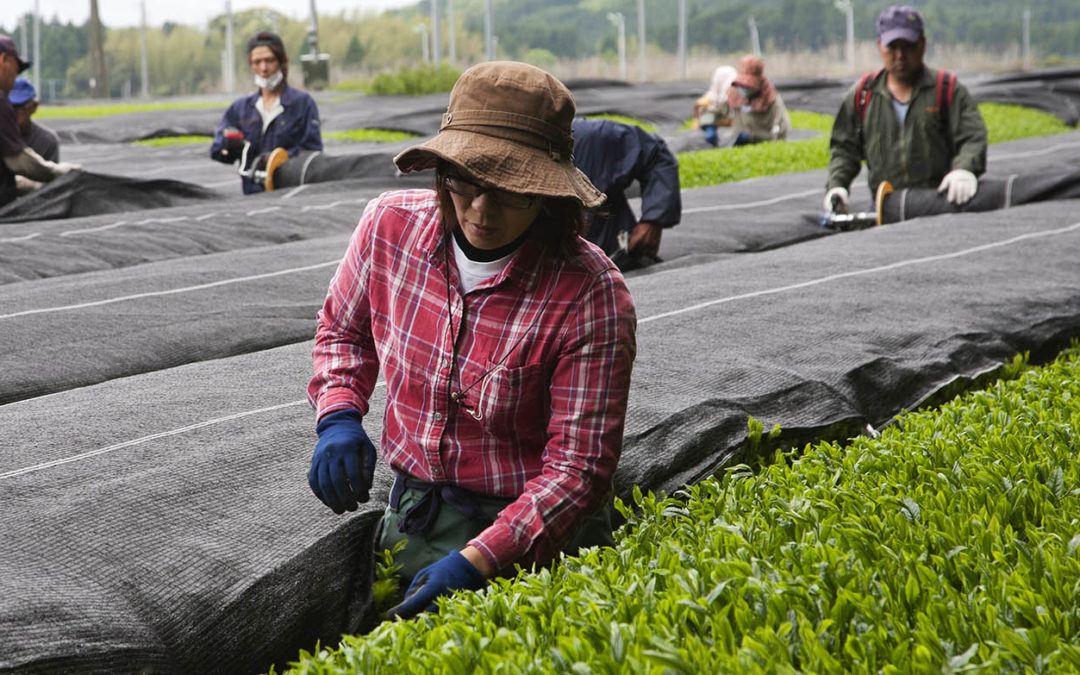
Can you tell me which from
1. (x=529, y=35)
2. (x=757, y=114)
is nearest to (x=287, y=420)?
(x=757, y=114)

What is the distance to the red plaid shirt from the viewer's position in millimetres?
2338

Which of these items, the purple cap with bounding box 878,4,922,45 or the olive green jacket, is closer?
the purple cap with bounding box 878,4,922,45

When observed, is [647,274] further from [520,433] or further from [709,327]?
[520,433]

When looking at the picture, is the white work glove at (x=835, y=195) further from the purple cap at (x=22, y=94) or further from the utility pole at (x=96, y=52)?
the utility pole at (x=96, y=52)

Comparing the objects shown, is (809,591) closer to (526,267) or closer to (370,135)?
(526,267)

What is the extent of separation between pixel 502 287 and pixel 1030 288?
3.45 meters

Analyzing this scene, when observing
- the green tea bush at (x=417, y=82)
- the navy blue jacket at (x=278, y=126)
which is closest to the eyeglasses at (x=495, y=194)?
the navy blue jacket at (x=278, y=126)

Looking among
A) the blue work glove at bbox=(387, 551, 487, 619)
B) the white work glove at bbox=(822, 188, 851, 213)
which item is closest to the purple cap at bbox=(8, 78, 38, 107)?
the white work glove at bbox=(822, 188, 851, 213)

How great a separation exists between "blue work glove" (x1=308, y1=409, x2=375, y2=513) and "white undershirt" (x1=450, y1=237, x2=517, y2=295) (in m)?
0.36

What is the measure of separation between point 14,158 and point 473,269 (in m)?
7.00

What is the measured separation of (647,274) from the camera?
19.5 ft

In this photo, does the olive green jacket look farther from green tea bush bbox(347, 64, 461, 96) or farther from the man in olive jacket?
green tea bush bbox(347, 64, 461, 96)

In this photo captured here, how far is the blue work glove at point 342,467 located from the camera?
2.42m

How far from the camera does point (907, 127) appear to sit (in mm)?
7129
